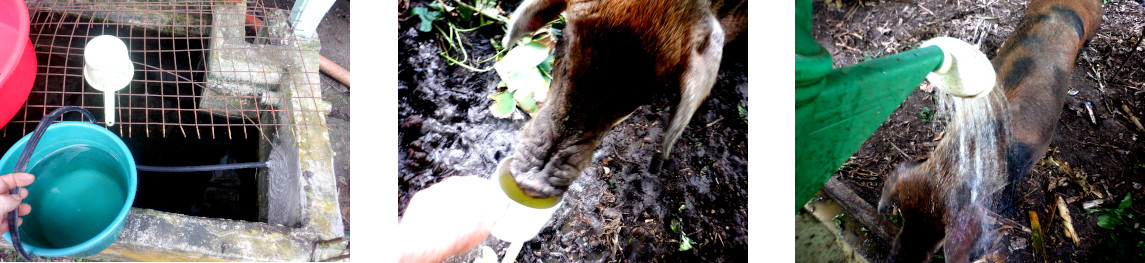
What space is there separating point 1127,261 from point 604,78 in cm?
142

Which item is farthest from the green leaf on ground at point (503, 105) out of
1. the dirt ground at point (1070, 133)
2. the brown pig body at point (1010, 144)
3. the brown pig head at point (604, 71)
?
the brown pig body at point (1010, 144)

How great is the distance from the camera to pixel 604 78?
131 cm

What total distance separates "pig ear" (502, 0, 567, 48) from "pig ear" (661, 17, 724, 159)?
1.09ft

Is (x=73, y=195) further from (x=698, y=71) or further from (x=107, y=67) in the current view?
(x=698, y=71)

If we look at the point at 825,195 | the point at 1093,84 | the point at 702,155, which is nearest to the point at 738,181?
the point at 702,155

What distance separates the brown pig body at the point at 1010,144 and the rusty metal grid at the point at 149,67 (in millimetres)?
1684

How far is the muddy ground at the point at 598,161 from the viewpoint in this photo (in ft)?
5.13

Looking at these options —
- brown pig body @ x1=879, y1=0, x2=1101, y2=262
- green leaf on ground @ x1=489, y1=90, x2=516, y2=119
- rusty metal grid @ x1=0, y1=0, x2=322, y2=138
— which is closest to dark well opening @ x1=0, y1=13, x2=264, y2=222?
rusty metal grid @ x1=0, y1=0, x2=322, y2=138

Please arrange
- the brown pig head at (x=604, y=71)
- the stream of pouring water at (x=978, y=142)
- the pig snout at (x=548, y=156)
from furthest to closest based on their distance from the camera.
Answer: the stream of pouring water at (x=978, y=142) → the pig snout at (x=548, y=156) → the brown pig head at (x=604, y=71)

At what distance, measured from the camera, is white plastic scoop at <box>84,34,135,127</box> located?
1489 mm

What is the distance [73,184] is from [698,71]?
63.2 inches

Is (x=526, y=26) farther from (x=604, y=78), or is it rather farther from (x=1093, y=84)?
(x=1093, y=84)

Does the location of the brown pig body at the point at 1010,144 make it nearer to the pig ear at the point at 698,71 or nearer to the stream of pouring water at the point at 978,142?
the stream of pouring water at the point at 978,142

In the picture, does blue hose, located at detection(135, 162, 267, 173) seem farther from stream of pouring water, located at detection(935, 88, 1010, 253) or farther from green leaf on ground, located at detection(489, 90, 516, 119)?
stream of pouring water, located at detection(935, 88, 1010, 253)
